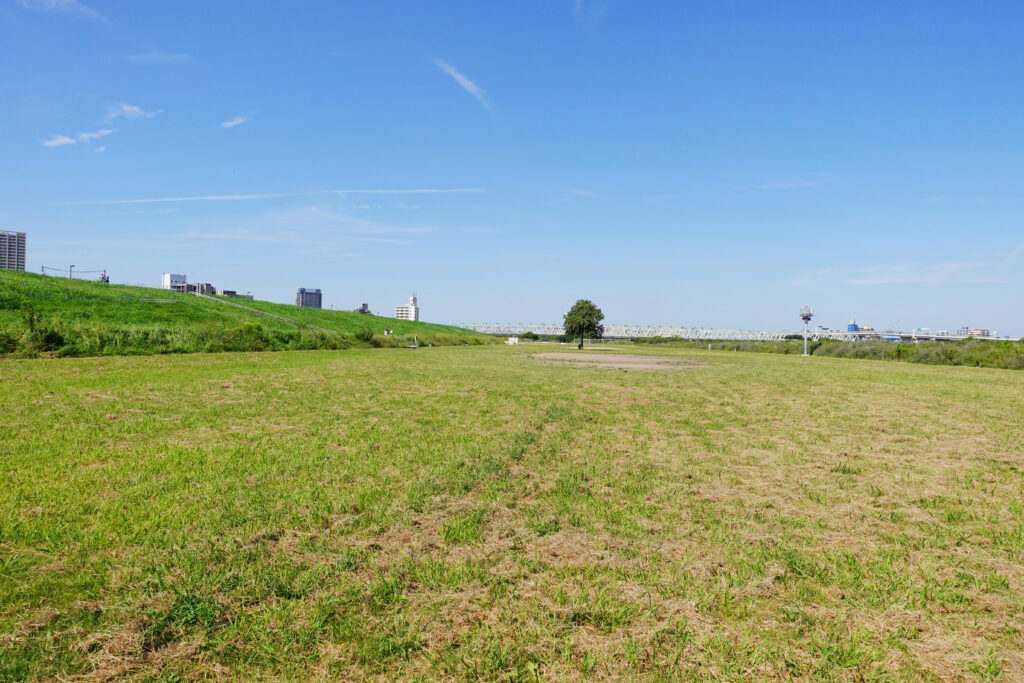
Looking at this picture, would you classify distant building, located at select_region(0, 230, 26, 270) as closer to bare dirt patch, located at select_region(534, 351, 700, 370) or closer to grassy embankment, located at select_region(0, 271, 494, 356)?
grassy embankment, located at select_region(0, 271, 494, 356)

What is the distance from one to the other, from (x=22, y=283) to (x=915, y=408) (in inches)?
1654

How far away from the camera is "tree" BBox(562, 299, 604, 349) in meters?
51.3

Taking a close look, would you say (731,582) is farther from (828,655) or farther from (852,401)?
(852,401)

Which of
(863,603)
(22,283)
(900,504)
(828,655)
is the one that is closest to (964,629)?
(863,603)

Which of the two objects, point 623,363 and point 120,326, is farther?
point 623,363

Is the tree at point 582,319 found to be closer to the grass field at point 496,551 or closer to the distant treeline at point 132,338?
the distant treeline at point 132,338

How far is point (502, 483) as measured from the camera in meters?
5.50

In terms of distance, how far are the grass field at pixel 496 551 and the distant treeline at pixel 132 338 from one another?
566 inches

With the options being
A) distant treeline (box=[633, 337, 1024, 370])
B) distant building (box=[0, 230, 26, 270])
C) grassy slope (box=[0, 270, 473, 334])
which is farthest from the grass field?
distant building (box=[0, 230, 26, 270])

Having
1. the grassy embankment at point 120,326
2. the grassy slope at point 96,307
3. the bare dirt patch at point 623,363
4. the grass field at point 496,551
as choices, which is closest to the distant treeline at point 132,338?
the grassy embankment at point 120,326

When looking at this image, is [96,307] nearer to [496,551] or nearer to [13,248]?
[496,551]

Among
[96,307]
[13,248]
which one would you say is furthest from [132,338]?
[13,248]

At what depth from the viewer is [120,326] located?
77.4 feet

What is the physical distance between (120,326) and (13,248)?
489ft
